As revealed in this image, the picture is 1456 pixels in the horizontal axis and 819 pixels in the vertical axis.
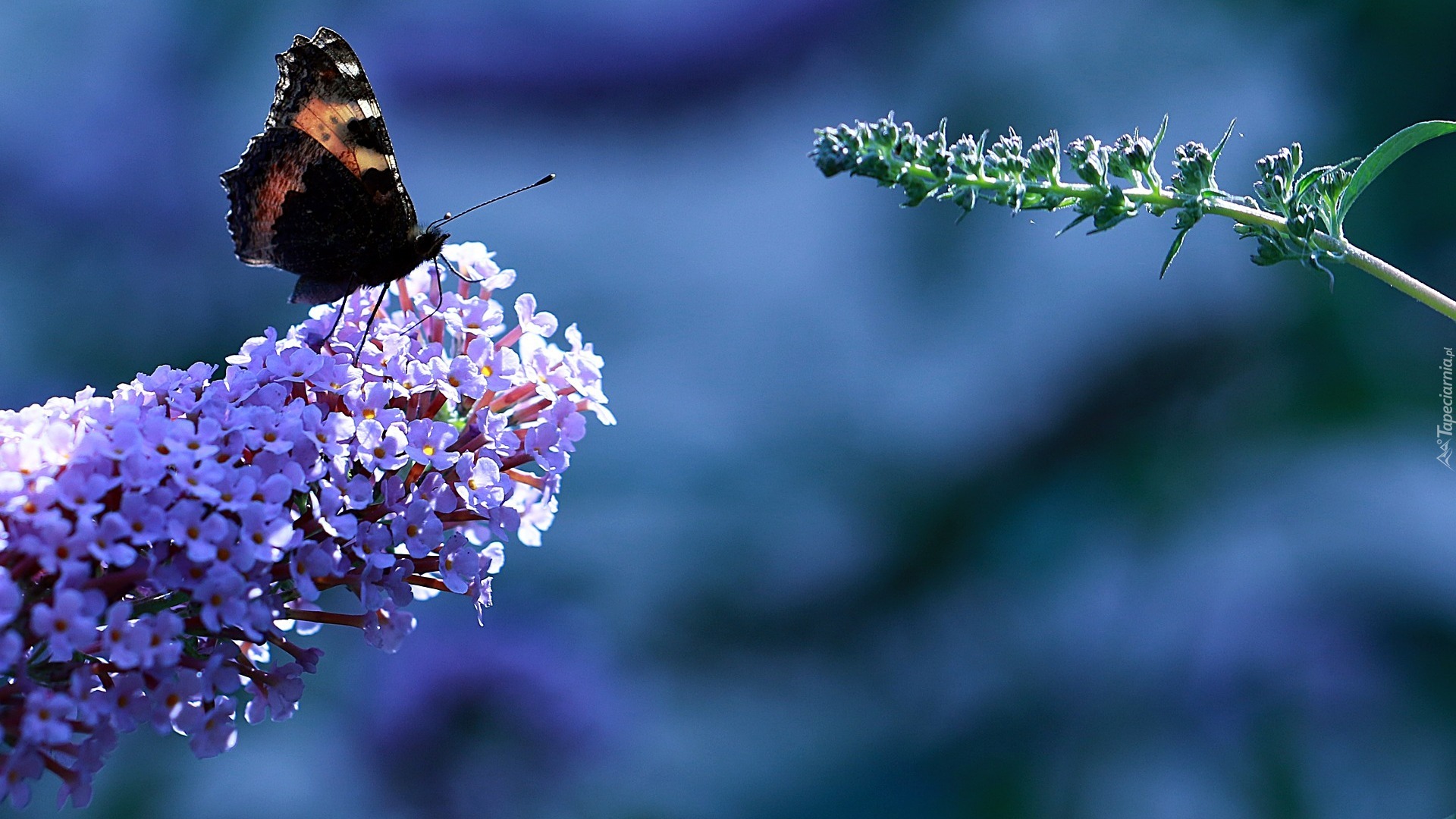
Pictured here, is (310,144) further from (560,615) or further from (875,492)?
(875,492)

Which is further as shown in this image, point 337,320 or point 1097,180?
point 337,320

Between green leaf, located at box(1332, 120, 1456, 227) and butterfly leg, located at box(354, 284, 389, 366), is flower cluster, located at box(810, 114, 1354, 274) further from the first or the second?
butterfly leg, located at box(354, 284, 389, 366)

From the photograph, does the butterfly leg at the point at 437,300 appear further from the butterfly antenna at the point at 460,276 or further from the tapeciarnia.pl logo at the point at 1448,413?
the tapeciarnia.pl logo at the point at 1448,413

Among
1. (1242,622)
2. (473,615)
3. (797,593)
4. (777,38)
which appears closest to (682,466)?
(797,593)

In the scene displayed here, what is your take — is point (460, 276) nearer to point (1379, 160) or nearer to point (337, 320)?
point (337, 320)

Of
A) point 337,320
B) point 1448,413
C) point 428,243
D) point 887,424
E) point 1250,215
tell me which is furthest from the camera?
point 887,424

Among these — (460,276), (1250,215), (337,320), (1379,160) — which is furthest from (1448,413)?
(337,320)
